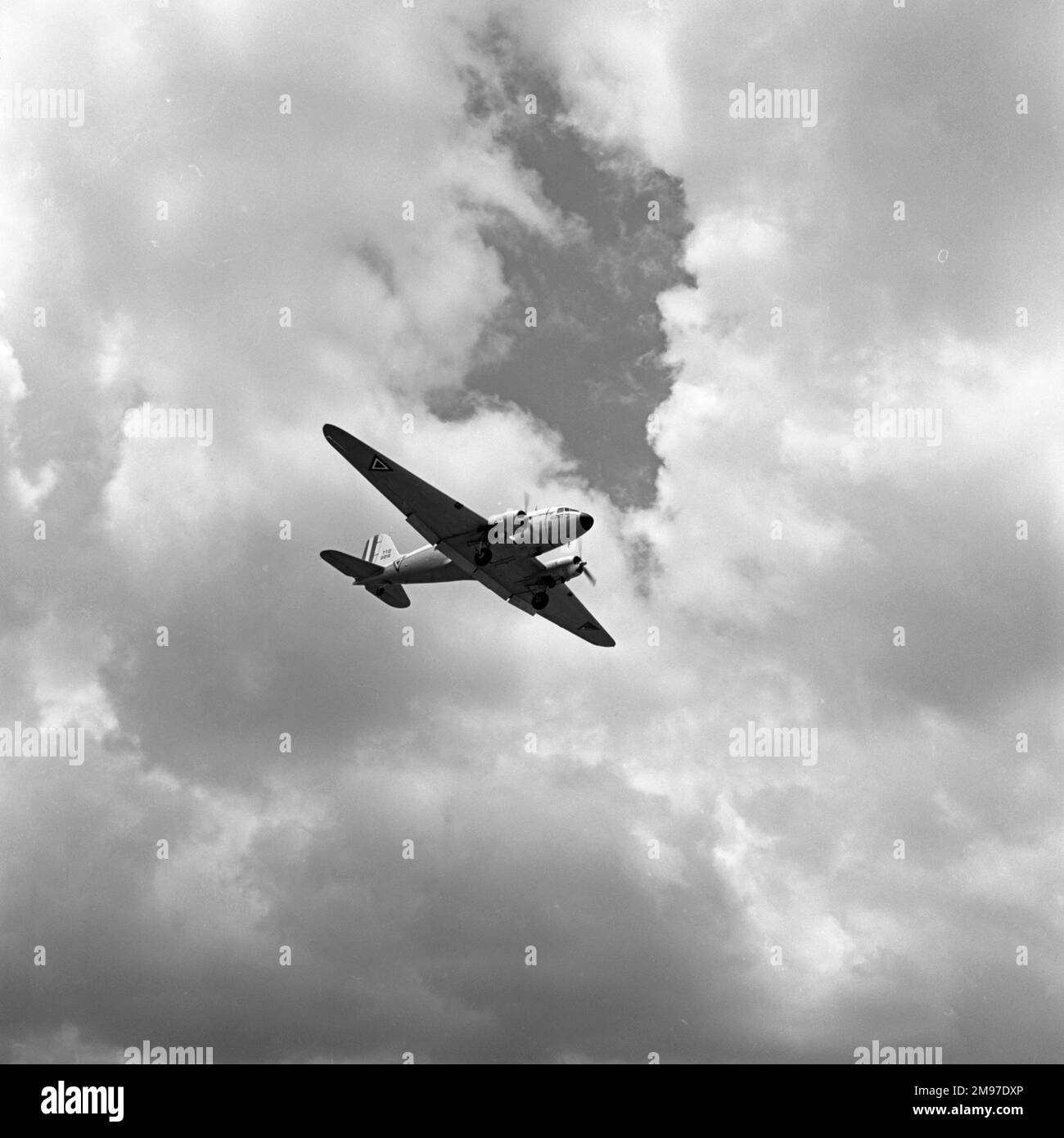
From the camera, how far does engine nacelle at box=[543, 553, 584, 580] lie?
69875mm

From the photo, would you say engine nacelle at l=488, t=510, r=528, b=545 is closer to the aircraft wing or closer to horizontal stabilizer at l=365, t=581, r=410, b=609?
the aircraft wing

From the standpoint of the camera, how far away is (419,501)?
68000 mm

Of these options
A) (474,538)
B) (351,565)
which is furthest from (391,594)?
(474,538)

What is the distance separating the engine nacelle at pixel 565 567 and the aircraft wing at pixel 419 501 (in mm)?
5232

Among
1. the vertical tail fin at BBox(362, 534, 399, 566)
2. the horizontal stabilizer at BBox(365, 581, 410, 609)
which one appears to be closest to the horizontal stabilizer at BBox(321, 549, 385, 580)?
the horizontal stabilizer at BBox(365, 581, 410, 609)

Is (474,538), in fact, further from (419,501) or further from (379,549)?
(379,549)

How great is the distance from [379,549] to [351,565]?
27.2ft

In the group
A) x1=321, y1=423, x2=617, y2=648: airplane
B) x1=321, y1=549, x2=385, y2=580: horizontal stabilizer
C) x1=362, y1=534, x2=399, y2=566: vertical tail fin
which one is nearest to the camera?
x1=321, y1=423, x2=617, y2=648: airplane

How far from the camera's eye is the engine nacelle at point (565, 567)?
2751 inches

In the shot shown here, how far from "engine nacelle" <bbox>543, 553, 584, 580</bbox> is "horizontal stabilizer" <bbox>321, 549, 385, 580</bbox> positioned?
53.1 feet
